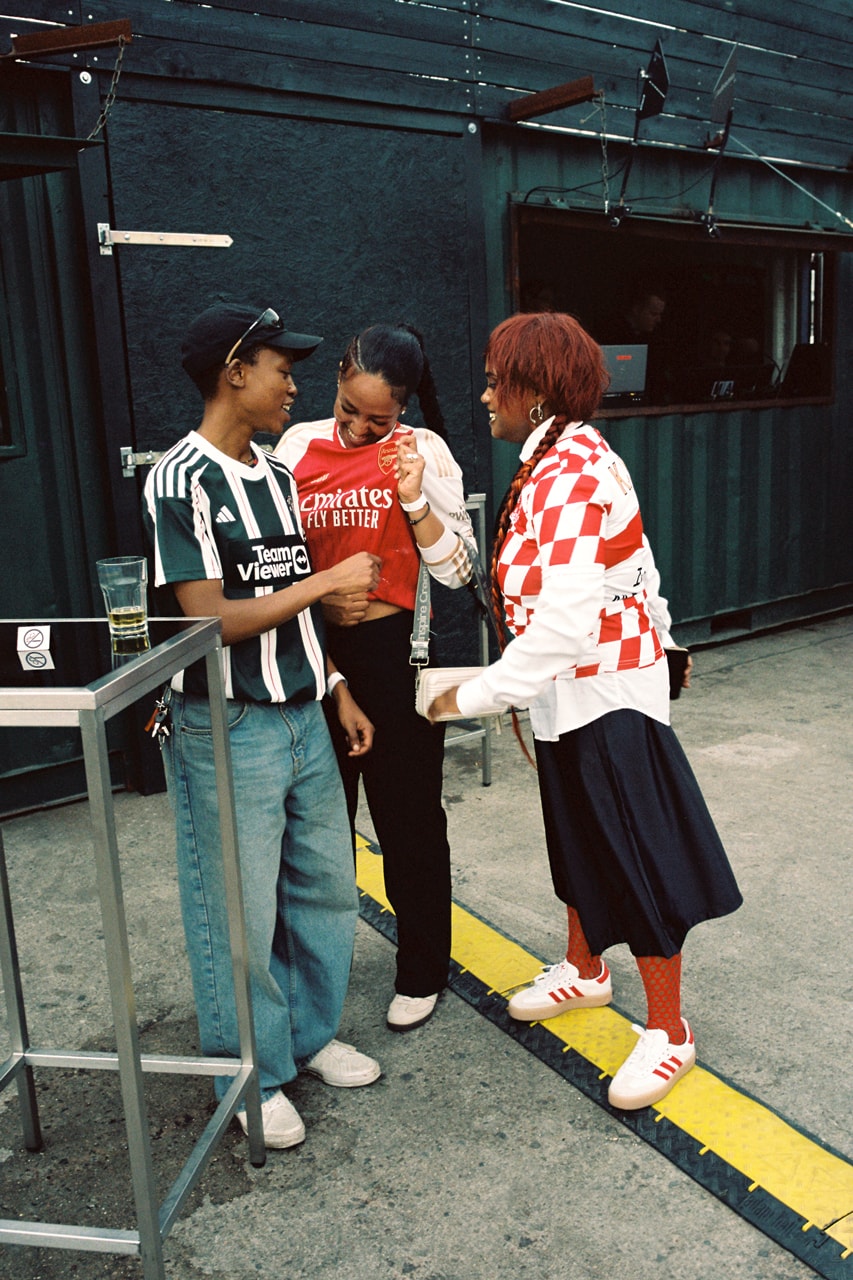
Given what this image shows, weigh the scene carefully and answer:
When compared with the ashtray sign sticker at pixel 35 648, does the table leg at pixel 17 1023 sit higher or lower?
lower

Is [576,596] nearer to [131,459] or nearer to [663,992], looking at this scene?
[663,992]

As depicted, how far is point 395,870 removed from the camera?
114 inches

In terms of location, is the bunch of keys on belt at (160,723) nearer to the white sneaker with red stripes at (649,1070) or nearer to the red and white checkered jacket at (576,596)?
the red and white checkered jacket at (576,596)

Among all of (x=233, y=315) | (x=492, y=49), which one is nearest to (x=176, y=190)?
(x=492, y=49)

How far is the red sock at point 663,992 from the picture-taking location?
257cm

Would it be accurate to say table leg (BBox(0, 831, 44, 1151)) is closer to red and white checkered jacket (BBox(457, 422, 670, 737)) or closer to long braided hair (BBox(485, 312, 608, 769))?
red and white checkered jacket (BBox(457, 422, 670, 737))

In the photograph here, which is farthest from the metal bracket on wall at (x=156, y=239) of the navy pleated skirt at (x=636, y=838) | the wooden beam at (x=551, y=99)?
the navy pleated skirt at (x=636, y=838)

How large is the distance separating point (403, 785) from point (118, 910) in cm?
120

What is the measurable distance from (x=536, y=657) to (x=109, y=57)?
3379 millimetres

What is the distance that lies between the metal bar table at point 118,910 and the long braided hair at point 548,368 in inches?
35.7

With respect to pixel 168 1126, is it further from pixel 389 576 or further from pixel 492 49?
pixel 492 49

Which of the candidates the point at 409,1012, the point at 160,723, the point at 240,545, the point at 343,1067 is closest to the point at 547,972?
the point at 409,1012

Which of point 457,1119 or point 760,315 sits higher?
point 760,315

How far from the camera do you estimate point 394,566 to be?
274 centimetres
